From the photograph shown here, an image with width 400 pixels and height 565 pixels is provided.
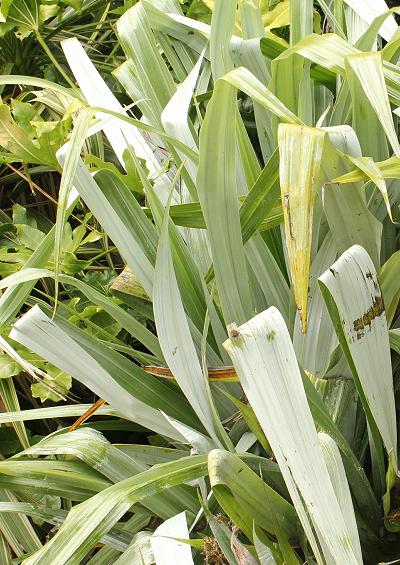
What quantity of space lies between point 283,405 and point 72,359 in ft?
0.98

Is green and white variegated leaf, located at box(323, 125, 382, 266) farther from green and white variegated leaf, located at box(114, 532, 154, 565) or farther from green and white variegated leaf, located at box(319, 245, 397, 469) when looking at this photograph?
green and white variegated leaf, located at box(114, 532, 154, 565)

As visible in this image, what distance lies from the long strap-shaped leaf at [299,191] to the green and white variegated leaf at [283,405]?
42mm

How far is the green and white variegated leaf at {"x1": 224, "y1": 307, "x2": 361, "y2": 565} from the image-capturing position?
680mm

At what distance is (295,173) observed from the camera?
29.2 inches

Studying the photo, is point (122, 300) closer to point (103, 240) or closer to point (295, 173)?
point (103, 240)

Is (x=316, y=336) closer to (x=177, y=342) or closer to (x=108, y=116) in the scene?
(x=177, y=342)

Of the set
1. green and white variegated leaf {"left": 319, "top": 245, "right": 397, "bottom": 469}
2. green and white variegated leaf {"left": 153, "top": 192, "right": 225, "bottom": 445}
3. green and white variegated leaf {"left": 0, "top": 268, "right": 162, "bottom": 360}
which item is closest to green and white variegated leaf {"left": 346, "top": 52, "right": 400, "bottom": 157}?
green and white variegated leaf {"left": 319, "top": 245, "right": 397, "bottom": 469}

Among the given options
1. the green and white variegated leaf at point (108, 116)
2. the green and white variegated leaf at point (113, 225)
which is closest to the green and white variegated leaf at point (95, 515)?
the green and white variegated leaf at point (113, 225)

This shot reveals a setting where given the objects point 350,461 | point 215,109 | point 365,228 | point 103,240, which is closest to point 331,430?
point 350,461

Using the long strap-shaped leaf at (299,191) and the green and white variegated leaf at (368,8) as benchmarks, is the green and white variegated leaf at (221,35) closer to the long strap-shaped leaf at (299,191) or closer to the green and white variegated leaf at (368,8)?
the green and white variegated leaf at (368,8)

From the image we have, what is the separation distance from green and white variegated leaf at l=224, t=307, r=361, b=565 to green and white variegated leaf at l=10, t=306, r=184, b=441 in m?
0.26

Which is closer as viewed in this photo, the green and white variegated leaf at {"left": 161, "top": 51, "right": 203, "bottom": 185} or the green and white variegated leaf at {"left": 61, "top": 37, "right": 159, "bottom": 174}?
the green and white variegated leaf at {"left": 161, "top": 51, "right": 203, "bottom": 185}

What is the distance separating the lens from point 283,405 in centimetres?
71

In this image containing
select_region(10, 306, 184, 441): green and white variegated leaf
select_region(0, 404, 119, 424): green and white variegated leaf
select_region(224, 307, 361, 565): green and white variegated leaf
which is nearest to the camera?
select_region(224, 307, 361, 565): green and white variegated leaf
